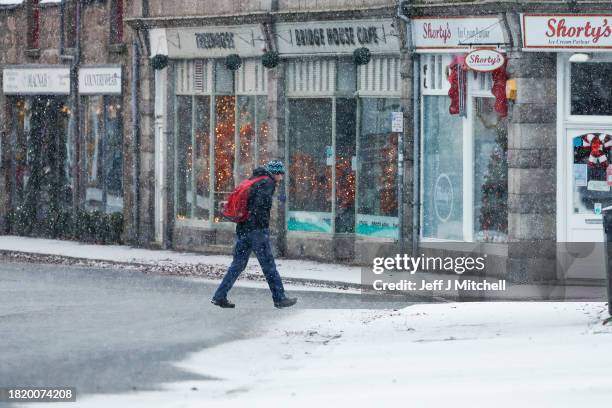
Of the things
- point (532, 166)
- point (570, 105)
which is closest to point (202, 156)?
point (532, 166)

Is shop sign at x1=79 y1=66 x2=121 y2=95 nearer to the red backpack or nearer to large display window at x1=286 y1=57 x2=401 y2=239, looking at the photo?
large display window at x1=286 y1=57 x2=401 y2=239

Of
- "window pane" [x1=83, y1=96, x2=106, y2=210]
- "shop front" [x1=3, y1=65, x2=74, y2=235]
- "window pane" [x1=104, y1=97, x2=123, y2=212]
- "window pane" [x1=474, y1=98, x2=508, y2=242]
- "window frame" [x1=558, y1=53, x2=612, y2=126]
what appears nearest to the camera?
"window frame" [x1=558, y1=53, x2=612, y2=126]

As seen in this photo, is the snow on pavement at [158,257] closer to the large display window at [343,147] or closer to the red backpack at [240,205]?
the large display window at [343,147]

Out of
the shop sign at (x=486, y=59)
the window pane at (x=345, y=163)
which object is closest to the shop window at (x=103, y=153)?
the window pane at (x=345, y=163)

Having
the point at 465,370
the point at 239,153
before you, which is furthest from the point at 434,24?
the point at 465,370

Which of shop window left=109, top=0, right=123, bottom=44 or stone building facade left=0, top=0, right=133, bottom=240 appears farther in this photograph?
stone building facade left=0, top=0, right=133, bottom=240

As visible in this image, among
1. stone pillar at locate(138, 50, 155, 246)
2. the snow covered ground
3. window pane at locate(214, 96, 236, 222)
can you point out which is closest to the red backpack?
the snow covered ground

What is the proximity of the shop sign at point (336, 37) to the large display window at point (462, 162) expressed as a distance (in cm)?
84

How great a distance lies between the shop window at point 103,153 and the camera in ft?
102

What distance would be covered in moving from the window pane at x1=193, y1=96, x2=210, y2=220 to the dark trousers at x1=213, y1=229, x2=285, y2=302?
10745 mm

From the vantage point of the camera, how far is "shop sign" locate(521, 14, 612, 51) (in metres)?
22.8

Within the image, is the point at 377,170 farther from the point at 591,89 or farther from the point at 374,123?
the point at 591,89

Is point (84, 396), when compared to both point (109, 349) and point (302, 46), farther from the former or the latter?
point (302, 46)

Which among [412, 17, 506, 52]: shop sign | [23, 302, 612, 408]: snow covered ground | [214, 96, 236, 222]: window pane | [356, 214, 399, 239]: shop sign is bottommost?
[23, 302, 612, 408]: snow covered ground
